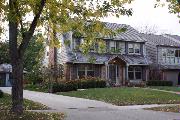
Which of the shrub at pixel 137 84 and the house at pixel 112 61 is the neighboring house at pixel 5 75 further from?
the shrub at pixel 137 84

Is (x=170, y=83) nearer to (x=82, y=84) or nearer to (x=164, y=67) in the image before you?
(x=164, y=67)

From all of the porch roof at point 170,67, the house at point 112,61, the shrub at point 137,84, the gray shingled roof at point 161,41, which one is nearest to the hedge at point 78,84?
the house at point 112,61

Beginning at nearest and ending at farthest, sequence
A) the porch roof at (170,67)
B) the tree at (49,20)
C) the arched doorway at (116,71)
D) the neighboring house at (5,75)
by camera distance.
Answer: the tree at (49,20)
the arched doorway at (116,71)
the porch roof at (170,67)
the neighboring house at (5,75)

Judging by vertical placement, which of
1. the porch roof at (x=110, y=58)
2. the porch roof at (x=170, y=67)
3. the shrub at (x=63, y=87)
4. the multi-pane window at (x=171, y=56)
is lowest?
the shrub at (x=63, y=87)

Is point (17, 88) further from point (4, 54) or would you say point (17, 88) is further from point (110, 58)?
point (110, 58)

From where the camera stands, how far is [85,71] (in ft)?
147

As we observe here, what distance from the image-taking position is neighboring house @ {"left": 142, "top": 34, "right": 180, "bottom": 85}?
5200cm

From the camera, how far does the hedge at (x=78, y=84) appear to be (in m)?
35.6

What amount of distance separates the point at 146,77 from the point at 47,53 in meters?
11.9

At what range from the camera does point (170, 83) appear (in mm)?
48375

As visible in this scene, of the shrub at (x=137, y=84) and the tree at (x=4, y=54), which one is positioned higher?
the tree at (x=4, y=54)

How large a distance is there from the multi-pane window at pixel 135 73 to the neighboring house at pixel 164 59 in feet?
8.33

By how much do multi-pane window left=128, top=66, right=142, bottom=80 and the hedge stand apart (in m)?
8.29

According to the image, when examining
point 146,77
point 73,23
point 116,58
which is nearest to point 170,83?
point 146,77
